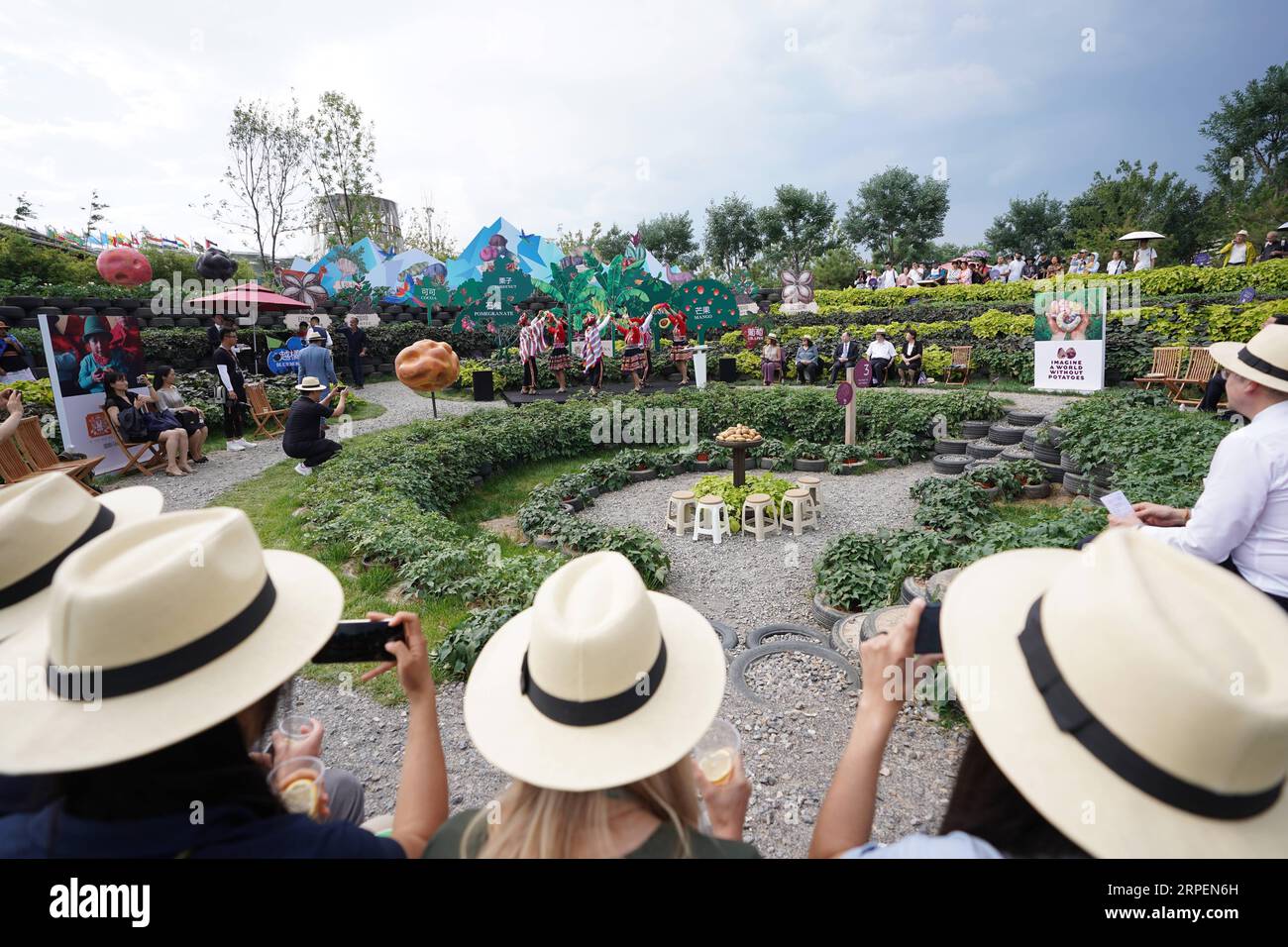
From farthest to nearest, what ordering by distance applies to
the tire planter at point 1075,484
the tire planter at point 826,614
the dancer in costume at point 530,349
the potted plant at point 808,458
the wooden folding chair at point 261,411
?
the dancer in costume at point 530,349 < the wooden folding chair at point 261,411 < the potted plant at point 808,458 < the tire planter at point 1075,484 < the tire planter at point 826,614

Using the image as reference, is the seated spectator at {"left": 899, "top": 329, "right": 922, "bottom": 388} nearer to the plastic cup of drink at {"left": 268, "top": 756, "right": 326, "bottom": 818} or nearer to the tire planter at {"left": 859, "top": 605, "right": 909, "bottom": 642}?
the tire planter at {"left": 859, "top": 605, "right": 909, "bottom": 642}

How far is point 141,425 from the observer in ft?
28.8

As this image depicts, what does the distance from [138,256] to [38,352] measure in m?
3.23

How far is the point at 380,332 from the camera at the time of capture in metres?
18.8

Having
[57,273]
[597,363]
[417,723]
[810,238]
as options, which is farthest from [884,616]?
[810,238]

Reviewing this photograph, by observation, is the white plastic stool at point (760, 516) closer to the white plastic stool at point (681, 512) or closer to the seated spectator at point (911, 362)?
the white plastic stool at point (681, 512)

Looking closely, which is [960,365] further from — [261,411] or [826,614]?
[261,411]

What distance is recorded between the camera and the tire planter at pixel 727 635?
4758 millimetres

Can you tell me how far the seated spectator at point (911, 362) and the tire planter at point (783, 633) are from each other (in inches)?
468

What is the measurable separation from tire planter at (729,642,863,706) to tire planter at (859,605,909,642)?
0.23m

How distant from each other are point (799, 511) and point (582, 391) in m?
8.18

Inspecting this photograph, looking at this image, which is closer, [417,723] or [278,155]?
[417,723]

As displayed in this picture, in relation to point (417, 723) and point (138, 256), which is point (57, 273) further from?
point (417, 723)

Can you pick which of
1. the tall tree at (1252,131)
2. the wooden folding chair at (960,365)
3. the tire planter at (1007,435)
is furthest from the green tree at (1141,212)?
the tire planter at (1007,435)
